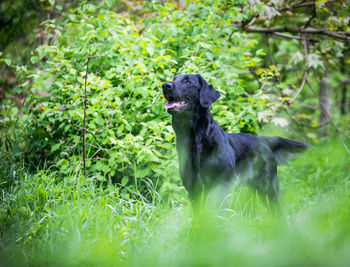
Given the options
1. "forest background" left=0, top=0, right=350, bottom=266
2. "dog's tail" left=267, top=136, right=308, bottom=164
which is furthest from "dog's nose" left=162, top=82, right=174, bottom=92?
"dog's tail" left=267, top=136, right=308, bottom=164

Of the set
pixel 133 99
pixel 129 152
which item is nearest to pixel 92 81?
pixel 133 99

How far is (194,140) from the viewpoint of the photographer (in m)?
3.21

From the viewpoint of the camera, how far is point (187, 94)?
3242 mm

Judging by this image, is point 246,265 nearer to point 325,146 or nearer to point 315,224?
point 315,224

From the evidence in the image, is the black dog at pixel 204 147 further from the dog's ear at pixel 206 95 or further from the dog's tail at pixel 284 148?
the dog's tail at pixel 284 148

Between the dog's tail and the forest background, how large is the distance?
24 centimetres

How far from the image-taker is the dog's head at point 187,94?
318cm

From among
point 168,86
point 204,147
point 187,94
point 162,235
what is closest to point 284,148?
point 204,147

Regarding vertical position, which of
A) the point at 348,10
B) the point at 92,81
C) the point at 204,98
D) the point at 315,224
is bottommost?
the point at 315,224

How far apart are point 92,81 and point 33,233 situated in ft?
5.83

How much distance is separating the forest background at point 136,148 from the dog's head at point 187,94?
1.32ft

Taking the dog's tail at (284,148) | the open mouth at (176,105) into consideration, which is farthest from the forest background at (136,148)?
the open mouth at (176,105)

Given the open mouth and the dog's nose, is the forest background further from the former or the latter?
the dog's nose

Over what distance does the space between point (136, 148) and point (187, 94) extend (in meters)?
0.79
